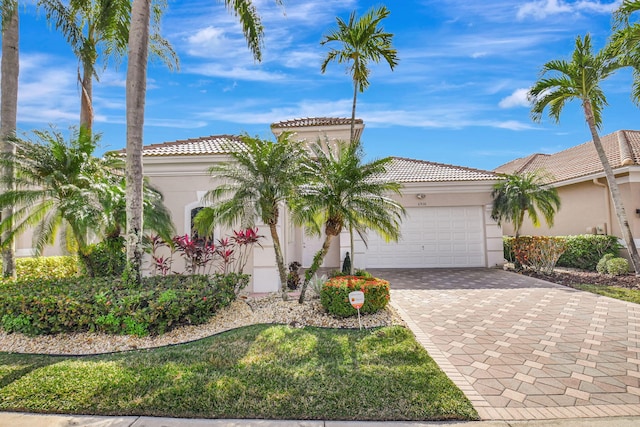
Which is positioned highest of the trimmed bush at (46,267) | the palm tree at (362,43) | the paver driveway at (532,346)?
the palm tree at (362,43)

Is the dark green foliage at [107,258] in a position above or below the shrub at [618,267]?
above

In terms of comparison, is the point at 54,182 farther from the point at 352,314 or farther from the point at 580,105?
the point at 580,105

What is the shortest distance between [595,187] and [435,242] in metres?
8.13

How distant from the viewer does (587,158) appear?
60.9ft

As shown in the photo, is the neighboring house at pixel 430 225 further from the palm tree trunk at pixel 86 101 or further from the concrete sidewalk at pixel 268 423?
the concrete sidewalk at pixel 268 423

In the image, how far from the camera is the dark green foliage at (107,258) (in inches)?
380

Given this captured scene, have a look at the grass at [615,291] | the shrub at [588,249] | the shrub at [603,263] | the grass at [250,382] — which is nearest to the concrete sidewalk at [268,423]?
the grass at [250,382]

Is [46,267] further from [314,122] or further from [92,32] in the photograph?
[314,122]

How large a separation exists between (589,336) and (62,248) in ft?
40.8

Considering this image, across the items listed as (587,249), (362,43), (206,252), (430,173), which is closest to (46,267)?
(206,252)

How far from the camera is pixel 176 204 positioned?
1104cm

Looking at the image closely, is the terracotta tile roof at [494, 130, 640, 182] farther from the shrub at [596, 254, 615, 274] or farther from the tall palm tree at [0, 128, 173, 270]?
the tall palm tree at [0, 128, 173, 270]

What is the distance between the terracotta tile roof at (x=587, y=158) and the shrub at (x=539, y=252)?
127 inches

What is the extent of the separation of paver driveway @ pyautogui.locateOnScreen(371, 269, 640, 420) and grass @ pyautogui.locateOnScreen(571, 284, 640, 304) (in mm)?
459
